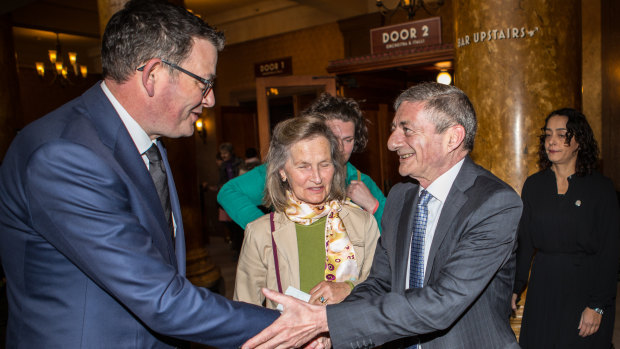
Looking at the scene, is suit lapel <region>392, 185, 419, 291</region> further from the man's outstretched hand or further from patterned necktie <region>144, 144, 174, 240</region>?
patterned necktie <region>144, 144, 174, 240</region>

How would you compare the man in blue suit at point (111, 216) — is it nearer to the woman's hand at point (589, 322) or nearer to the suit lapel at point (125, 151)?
the suit lapel at point (125, 151)

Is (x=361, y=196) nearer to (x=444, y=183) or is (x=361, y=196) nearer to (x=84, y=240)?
(x=444, y=183)

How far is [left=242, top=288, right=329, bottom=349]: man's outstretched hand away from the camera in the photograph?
146 cm

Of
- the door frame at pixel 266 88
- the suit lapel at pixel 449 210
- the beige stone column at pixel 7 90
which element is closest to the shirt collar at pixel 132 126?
the suit lapel at pixel 449 210

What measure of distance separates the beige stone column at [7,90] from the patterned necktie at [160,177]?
7.36 meters

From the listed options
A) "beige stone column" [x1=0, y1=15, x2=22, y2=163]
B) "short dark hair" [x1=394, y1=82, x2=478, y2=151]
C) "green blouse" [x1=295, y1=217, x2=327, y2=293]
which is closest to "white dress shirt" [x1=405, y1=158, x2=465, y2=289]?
"short dark hair" [x1=394, y1=82, x2=478, y2=151]

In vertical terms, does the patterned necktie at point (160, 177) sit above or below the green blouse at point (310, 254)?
above

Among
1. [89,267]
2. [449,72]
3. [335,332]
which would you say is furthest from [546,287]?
[449,72]

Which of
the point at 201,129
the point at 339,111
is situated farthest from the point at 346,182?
the point at 201,129

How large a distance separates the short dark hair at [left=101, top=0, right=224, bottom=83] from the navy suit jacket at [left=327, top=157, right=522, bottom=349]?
1011 millimetres

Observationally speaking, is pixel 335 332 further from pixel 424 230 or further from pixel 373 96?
pixel 373 96

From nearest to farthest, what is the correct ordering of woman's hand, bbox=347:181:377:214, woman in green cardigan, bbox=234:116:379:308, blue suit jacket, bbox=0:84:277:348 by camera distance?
blue suit jacket, bbox=0:84:277:348, woman in green cardigan, bbox=234:116:379:308, woman's hand, bbox=347:181:377:214

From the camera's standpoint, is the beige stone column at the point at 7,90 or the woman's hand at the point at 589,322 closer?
the woman's hand at the point at 589,322

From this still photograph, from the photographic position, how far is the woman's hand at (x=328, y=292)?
182cm
